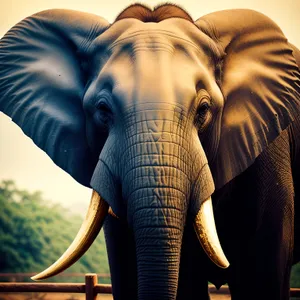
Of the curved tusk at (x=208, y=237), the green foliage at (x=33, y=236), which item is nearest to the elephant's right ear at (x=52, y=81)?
the curved tusk at (x=208, y=237)

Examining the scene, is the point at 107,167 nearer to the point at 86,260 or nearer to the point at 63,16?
the point at 63,16

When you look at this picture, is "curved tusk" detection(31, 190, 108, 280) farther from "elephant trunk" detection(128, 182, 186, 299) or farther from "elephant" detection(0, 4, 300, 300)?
"elephant trunk" detection(128, 182, 186, 299)

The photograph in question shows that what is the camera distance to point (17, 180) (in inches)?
974

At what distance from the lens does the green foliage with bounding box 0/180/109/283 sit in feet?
73.0

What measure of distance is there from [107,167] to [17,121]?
809 millimetres

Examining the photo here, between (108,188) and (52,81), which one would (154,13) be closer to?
(52,81)

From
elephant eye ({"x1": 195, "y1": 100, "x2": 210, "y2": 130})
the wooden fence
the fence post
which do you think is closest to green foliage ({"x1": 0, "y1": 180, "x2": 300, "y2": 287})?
the wooden fence

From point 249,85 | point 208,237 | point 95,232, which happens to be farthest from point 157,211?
point 249,85

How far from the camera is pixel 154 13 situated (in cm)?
333

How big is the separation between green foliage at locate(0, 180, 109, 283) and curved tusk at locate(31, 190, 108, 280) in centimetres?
1936

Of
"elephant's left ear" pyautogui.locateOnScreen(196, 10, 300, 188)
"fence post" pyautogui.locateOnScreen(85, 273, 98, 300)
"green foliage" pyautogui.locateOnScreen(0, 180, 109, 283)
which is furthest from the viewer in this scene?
"green foliage" pyautogui.locateOnScreen(0, 180, 109, 283)

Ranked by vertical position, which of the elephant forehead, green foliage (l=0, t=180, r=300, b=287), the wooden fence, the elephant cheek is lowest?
green foliage (l=0, t=180, r=300, b=287)

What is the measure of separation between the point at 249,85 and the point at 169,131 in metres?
0.78

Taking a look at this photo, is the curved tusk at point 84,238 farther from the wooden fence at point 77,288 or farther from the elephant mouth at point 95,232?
the wooden fence at point 77,288
